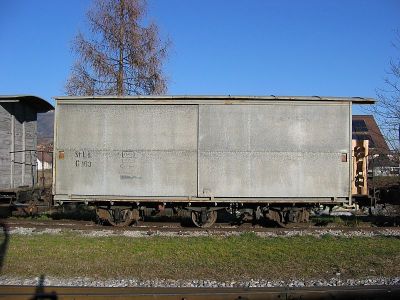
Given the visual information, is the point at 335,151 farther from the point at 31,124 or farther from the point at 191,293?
the point at 31,124

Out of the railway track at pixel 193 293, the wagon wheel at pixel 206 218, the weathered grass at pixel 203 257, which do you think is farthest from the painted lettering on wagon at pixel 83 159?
the railway track at pixel 193 293

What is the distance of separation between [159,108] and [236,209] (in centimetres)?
359

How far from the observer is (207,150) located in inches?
465

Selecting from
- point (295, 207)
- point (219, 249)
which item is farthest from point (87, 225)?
point (295, 207)

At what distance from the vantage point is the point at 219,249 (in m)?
9.02

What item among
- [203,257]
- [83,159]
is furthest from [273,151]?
[83,159]

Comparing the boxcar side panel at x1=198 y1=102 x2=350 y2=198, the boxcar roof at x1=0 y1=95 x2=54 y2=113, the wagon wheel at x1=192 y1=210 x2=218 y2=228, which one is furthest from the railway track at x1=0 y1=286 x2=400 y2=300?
the boxcar roof at x1=0 y1=95 x2=54 y2=113

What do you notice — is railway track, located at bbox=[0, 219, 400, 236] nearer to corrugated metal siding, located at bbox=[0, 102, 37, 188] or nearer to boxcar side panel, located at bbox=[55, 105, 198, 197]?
boxcar side panel, located at bbox=[55, 105, 198, 197]

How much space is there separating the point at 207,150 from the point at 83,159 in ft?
11.4

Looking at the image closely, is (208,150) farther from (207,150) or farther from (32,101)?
(32,101)

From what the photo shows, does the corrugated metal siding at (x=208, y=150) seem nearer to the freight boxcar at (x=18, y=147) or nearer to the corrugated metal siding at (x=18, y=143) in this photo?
the freight boxcar at (x=18, y=147)

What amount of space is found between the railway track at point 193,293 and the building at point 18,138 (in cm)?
822

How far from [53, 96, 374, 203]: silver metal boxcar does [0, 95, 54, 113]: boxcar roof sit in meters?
2.13

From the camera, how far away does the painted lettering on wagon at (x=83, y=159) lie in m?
12.0
